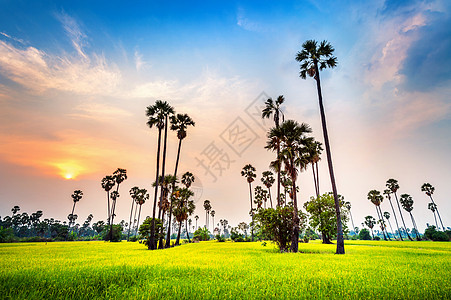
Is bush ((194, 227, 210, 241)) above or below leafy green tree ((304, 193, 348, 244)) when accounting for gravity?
below

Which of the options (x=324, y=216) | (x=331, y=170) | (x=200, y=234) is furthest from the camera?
(x=200, y=234)

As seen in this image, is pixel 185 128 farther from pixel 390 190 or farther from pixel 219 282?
pixel 390 190

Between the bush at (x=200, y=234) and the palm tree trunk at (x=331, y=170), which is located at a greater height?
the palm tree trunk at (x=331, y=170)

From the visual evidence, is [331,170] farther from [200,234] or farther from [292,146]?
[200,234]

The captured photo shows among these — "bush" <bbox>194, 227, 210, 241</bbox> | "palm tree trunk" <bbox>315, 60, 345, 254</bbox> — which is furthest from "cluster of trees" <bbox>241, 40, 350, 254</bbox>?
"bush" <bbox>194, 227, 210, 241</bbox>

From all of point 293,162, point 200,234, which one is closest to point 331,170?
point 293,162

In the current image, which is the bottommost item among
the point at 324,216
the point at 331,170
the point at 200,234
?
the point at 200,234

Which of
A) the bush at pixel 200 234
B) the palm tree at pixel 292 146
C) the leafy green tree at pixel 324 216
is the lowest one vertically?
the bush at pixel 200 234

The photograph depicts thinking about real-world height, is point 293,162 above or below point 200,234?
above

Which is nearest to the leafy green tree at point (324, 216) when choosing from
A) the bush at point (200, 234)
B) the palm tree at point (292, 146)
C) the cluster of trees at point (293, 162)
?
the cluster of trees at point (293, 162)

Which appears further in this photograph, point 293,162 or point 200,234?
point 200,234

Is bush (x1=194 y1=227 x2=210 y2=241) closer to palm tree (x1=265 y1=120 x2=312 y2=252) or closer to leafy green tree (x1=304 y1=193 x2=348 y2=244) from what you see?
leafy green tree (x1=304 y1=193 x2=348 y2=244)

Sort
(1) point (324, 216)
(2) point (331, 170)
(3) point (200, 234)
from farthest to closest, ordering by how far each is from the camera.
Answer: (3) point (200, 234), (1) point (324, 216), (2) point (331, 170)

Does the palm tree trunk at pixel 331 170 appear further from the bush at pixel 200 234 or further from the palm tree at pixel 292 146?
the bush at pixel 200 234
